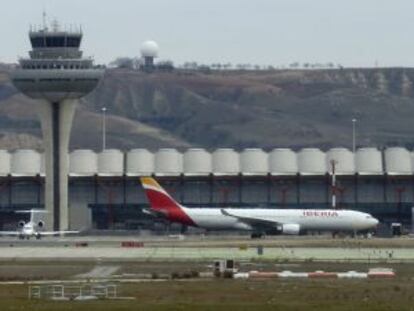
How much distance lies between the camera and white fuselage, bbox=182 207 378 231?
589 ft

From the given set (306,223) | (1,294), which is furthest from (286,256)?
(306,223)

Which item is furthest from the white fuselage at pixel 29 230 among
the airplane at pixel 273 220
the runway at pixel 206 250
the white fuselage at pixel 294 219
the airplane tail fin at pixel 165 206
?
the white fuselage at pixel 294 219

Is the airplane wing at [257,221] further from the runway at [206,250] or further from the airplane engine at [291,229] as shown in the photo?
the runway at [206,250]

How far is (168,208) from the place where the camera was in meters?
184

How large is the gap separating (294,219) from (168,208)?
1347 cm

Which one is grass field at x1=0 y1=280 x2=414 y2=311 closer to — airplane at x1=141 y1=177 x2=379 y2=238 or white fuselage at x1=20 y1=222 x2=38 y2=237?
white fuselage at x1=20 y1=222 x2=38 y2=237

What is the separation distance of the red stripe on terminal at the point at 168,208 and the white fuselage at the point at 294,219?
2.11ft

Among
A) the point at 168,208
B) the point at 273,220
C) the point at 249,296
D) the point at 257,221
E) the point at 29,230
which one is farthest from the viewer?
the point at 168,208

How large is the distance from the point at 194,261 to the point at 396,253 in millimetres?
21396

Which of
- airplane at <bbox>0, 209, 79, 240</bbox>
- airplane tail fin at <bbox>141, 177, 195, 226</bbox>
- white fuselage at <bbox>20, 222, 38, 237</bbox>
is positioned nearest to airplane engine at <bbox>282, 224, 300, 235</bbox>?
airplane tail fin at <bbox>141, 177, 195, 226</bbox>

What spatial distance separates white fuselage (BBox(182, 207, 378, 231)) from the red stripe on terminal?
64 cm

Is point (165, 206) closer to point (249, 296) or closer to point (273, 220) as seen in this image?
point (273, 220)

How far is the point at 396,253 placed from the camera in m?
132

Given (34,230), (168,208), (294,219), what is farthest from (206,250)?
(34,230)
